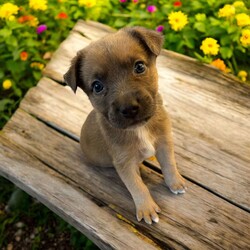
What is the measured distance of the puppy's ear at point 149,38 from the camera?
2612 mm

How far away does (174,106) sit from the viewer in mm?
3803

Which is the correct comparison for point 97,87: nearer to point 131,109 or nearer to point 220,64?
point 131,109

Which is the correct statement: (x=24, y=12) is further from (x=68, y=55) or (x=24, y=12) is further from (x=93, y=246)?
(x=93, y=246)

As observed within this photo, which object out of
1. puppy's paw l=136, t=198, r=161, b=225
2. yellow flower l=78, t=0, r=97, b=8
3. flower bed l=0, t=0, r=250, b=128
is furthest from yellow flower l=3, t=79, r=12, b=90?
puppy's paw l=136, t=198, r=161, b=225

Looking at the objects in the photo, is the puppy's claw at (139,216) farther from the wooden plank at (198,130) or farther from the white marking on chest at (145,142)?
the wooden plank at (198,130)

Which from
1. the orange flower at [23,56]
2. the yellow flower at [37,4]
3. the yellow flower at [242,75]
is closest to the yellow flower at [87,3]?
the yellow flower at [37,4]

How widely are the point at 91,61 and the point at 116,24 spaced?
2.29 m

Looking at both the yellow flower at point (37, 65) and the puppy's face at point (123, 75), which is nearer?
the puppy's face at point (123, 75)

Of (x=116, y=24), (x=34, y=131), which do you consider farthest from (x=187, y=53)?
(x=34, y=131)

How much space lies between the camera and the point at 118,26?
187 inches

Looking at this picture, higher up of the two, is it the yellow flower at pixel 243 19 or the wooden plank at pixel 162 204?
the yellow flower at pixel 243 19

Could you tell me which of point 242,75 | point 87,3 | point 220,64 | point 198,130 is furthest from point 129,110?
point 87,3

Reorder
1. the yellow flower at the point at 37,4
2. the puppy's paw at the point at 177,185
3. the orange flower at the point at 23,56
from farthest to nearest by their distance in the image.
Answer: the yellow flower at the point at 37,4
the orange flower at the point at 23,56
the puppy's paw at the point at 177,185

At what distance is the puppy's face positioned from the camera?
2.46 meters
